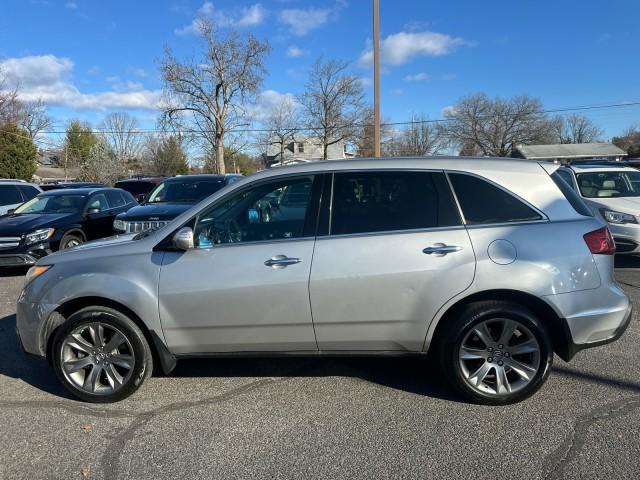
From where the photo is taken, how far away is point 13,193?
→ 11586mm

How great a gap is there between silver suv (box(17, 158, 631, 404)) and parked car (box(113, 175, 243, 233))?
4319 millimetres

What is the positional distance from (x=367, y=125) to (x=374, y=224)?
153ft

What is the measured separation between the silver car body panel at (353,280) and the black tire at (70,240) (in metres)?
5.59

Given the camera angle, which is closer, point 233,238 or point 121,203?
point 233,238

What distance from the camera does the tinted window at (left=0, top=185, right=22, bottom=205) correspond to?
1134cm

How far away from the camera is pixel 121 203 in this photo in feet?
35.6

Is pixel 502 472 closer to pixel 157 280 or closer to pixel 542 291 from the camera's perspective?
pixel 542 291

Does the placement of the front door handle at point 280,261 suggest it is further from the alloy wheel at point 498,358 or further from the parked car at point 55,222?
the parked car at point 55,222

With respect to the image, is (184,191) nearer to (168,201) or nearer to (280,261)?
(168,201)

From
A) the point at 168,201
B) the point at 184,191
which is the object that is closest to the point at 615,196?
the point at 184,191

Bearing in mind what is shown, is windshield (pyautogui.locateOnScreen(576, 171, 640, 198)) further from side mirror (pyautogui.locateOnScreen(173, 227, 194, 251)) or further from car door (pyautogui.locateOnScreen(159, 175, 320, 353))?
side mirror (pyautogui.locateOnScreen(173, 227, 194, 251))

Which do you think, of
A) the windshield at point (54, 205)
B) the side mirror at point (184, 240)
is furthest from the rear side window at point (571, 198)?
A: the windshield at point (54, 205)

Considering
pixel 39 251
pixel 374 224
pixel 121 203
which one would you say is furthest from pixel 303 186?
pixel 121 203

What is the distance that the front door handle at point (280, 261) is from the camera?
328cm
